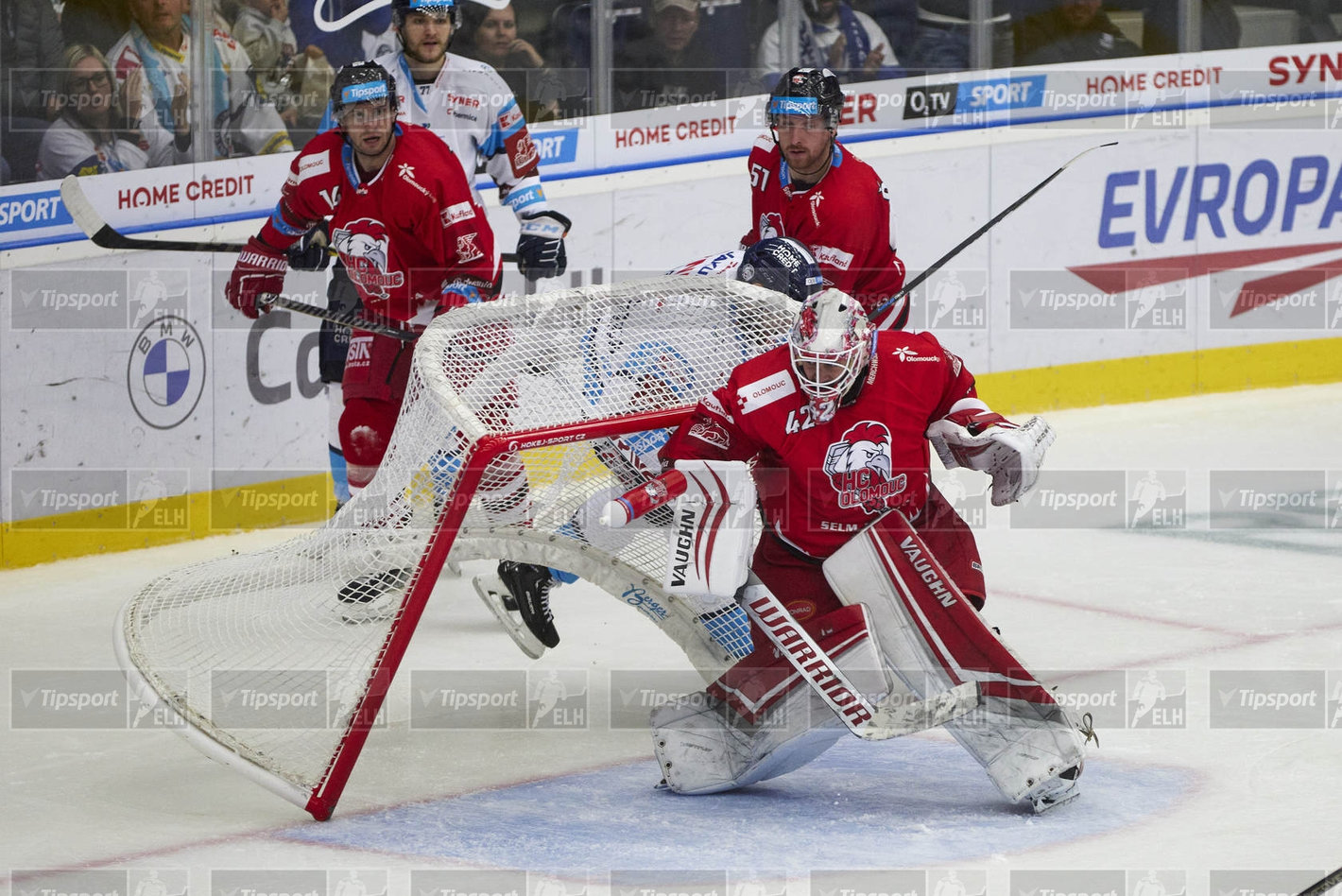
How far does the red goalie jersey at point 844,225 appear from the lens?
4496 mm

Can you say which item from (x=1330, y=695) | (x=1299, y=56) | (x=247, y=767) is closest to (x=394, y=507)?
(x=247, y=767)

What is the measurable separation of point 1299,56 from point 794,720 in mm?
5659

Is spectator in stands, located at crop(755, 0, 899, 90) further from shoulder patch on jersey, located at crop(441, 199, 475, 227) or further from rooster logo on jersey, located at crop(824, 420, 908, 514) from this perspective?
rooster logo on jersey, located at crop(824, 420, 908, 514)

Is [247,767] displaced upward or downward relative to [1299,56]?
downward

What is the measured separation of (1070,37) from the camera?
772 centimetres

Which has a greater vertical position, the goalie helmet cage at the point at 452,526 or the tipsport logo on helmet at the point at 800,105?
the tipsport logo on helmet at the point at 800,105

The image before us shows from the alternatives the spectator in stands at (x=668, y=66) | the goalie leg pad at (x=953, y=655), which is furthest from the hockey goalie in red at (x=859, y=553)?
the spectator in stands at (x=668, y=66)

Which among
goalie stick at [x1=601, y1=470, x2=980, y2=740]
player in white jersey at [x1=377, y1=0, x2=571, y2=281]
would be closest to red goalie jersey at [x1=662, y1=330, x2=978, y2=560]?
goalie stick at [x1=601, y1=470, x2=980, y2=740]

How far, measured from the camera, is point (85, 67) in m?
5.60

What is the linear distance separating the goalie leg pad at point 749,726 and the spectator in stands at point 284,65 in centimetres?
310

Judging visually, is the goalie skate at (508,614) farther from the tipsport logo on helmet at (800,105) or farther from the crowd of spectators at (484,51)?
the crowd of spectators at (484,51)

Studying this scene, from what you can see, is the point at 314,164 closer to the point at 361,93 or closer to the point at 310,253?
the point at 361,93

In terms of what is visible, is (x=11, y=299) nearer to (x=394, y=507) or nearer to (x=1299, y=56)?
(x=394, y=507)

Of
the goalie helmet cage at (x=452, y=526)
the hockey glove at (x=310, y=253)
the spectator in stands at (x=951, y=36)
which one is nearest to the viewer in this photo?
the goalie helmet cage at (x=452, y=526)
